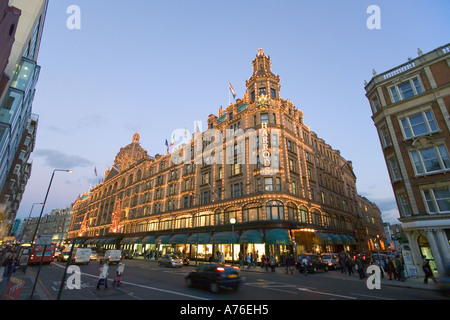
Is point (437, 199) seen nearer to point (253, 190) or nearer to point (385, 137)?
point (385, 137)

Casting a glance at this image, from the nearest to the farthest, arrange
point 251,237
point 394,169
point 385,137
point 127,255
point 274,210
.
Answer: point 394,169 < point 385,137 < point 251,237 < point 274,210 < point 127,255

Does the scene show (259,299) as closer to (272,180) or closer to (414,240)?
(414,240)

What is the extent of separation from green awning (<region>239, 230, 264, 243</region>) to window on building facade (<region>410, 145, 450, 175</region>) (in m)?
19.0

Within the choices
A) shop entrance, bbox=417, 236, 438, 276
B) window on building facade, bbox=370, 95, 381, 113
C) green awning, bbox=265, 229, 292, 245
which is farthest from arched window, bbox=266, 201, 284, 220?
window on building facade, bbox=370, 95, 381, 113

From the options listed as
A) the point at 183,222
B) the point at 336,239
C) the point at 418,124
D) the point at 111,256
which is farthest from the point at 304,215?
the point at 111,256

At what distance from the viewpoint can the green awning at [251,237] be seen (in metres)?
30.2

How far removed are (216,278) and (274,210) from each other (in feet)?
Result: 67.7

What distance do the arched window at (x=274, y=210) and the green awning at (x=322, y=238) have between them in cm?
765

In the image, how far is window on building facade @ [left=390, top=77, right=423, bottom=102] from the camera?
74.1 feet

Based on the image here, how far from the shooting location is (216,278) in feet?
41.4

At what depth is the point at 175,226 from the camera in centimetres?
4725

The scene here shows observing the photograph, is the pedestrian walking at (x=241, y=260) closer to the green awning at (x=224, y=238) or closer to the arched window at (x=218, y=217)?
the green awning at (x=224, y=238)

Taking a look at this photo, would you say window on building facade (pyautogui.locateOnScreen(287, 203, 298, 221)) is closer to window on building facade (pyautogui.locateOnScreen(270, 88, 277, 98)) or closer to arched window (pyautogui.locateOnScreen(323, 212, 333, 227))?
arched window (pyautogui.locateOnScreen(323, 212, 333, 227))
